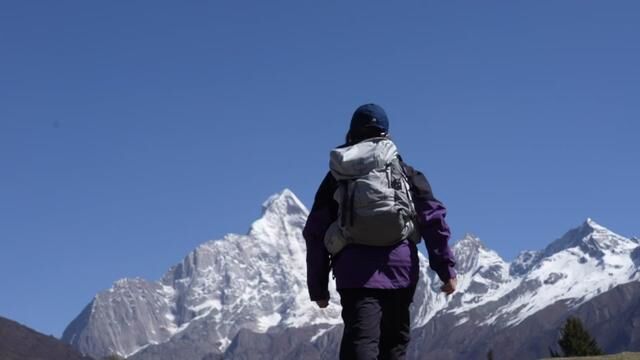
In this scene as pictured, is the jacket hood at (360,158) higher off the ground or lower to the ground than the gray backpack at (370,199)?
higher

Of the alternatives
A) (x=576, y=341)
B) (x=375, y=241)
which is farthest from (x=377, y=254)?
(x=576, y=341)

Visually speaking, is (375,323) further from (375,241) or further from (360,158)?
(360,158)


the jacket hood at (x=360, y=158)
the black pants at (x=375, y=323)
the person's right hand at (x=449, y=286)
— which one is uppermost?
the jacket hood at (x=360, y=158)

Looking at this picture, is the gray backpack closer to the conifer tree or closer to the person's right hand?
the person's right hand

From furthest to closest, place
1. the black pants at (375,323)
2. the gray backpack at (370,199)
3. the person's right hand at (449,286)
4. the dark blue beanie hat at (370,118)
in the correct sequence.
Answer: the dark blue beanie hat at (370,118)
the person's right hand at (449,286)
the gray backpack at (370,199)
the black pants at (375,323)

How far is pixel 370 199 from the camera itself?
9.66m

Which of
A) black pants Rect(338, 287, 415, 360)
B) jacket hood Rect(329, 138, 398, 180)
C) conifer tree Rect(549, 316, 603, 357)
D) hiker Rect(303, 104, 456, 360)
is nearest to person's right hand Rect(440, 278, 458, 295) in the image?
hiker Rect(303, 104, 456, 360)

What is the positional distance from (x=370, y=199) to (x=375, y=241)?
360 millimetres

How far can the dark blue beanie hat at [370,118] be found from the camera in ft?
33.7

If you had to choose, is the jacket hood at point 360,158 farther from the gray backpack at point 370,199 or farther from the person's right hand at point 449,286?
the person's right hand at point 449,286

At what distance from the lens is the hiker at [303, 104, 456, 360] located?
9531 millimetres

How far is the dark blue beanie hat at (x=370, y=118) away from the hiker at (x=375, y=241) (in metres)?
0.18

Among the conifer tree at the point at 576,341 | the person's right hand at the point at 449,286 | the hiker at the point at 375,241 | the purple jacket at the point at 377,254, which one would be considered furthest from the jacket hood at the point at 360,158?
the conifer tree at the point at 576,341

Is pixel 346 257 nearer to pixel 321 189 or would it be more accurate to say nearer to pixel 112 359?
pixel 321 189
